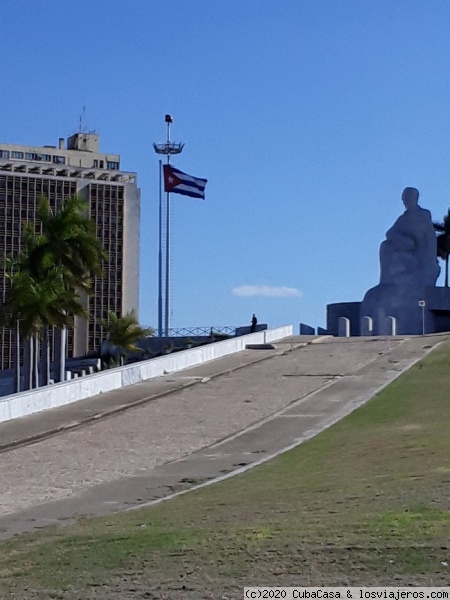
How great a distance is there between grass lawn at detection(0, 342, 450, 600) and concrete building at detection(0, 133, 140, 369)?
7578 cm

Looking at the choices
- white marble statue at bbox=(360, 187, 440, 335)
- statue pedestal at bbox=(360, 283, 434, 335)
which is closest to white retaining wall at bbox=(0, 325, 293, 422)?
statue pedestal at bbox=(360, 283, 434, 335)

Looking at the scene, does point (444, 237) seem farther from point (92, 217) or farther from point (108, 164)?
point (108, 164)

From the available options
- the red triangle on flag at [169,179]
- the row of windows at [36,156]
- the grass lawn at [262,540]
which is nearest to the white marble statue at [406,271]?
the red triangle on flag at [169,179]

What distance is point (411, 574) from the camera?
9.11 metres

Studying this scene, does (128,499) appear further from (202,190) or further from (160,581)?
(202,190)

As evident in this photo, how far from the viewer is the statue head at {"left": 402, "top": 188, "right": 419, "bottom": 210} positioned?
204 feet

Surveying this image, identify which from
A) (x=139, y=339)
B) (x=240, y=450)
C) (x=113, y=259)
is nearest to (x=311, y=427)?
(x=240, y=450)

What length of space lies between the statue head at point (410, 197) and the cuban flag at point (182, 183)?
522 inches

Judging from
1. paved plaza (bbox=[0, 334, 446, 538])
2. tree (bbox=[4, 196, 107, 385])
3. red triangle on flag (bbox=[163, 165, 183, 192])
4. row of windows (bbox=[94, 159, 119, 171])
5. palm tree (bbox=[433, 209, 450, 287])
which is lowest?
paved plaza (bbox=[0, 334, 446, 538])

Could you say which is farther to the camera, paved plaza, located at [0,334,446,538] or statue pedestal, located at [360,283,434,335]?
statue pedestal, located at [360,283,434,335]

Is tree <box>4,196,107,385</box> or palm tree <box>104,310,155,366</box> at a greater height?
tree <box>4,196,107,385</box>

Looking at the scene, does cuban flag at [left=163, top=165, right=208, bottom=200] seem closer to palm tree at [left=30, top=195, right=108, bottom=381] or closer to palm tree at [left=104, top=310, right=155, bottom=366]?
palm tree at [left=104, top=310, right=155, bottom=366]

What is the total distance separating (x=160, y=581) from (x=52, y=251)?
1333 inches

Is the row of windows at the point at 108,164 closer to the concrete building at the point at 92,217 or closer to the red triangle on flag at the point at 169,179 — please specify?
the concrete building at the point at 92,217
